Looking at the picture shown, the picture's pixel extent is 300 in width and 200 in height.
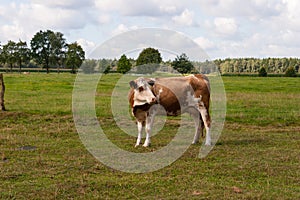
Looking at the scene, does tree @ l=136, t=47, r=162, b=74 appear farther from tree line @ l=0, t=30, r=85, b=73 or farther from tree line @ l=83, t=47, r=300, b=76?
tree line @ l=0, t=30, r=85, b=73

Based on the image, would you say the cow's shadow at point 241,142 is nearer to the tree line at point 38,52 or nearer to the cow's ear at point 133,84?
the cow's ear at point 133,84

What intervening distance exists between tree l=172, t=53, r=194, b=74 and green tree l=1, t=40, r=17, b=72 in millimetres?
72510

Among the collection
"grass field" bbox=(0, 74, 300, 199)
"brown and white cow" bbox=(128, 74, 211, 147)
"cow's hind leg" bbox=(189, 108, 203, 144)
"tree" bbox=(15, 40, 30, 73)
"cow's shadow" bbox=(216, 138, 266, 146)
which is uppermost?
"tree" bbox=(15, 40, 30, 73)

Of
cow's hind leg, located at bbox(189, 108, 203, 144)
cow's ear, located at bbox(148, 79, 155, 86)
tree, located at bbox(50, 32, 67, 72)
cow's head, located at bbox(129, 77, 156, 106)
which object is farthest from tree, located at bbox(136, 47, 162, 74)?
tree, located at bbox(50, 32, 67, 72)

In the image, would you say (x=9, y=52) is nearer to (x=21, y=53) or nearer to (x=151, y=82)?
(x=21, y=53)

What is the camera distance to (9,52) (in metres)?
82.6

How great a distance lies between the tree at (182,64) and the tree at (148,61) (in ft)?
2.10

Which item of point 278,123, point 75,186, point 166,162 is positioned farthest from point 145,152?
point 278,123

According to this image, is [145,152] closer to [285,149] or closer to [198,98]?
[198,98]

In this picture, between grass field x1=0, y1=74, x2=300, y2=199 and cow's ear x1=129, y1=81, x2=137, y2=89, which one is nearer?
grass field x1=0, y1=74, x2=300, y2=199

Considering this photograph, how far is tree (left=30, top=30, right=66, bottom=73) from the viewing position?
81.0 metres

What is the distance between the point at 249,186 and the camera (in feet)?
27.1

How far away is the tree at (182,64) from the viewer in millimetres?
13627

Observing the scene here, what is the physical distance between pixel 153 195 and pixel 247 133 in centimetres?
852
